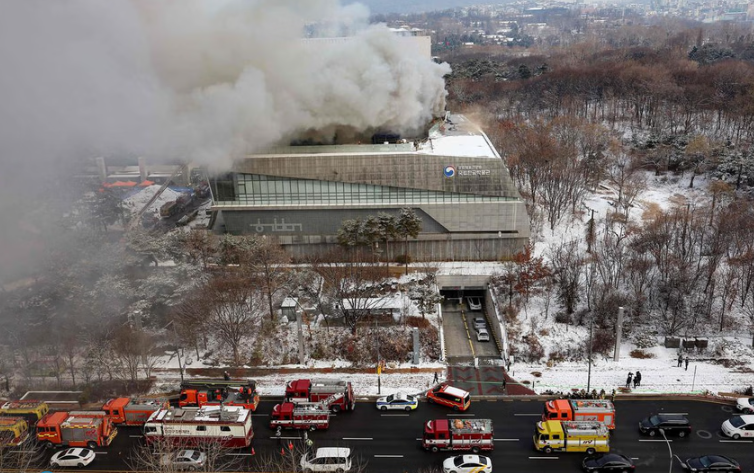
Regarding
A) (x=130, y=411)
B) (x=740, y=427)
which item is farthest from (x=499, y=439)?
(x=130, y=411)

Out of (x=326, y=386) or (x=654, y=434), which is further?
(x=326, y=386)

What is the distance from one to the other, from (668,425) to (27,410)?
96.8 ft

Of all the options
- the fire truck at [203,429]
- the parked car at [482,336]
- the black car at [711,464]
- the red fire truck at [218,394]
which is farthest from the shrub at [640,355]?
the fire truck at [203,429]

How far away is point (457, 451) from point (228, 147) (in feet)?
83.6

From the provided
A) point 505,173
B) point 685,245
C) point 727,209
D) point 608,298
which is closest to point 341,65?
point 505,173

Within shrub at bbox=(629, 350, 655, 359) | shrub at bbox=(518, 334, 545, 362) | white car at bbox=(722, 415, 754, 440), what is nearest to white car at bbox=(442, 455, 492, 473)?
white car at bbox=(722, 415, 754, 440)

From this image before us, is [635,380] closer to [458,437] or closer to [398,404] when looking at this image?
[458,437]

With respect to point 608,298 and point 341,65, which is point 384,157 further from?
point 608,298

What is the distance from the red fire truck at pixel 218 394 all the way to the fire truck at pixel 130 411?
3.93 ft

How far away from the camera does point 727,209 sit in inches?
1913

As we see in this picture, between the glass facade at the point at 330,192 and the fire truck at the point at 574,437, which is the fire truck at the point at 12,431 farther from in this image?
the fire truck at the point at 574,437

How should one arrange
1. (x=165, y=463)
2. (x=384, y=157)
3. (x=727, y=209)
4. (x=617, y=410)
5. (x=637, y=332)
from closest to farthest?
(x=165, y=463), (x=617, y=410), (x=637, y=332), (x=384, y=157), (x=727, y=209)

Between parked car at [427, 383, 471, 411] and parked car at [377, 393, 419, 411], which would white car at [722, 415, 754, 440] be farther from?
parked car at [377, 393, 419, 411]

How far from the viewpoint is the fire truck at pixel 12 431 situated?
93.0 feet
